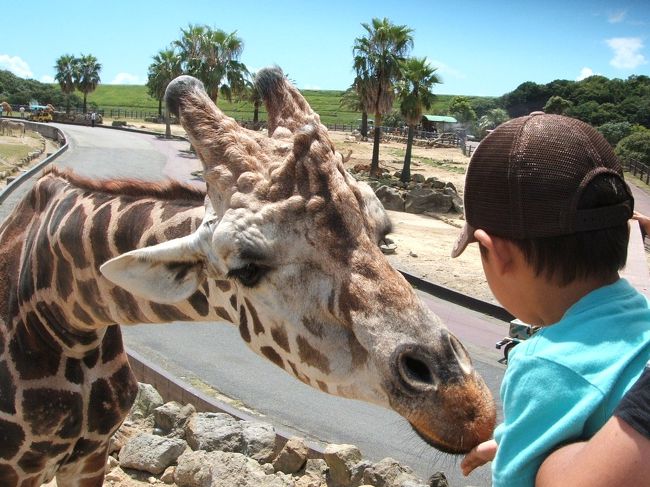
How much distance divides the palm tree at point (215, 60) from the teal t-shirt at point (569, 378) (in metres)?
45.4

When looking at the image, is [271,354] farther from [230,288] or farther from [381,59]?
[381,59]

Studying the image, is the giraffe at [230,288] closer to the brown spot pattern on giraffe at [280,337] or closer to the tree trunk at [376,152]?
the brown spot pattern on giraffe at [280,337]

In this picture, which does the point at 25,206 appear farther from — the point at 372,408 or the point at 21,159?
the point at 21,159

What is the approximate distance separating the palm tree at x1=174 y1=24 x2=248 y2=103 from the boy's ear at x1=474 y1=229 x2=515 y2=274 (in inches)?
1775

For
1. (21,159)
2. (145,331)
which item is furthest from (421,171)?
(145,331)

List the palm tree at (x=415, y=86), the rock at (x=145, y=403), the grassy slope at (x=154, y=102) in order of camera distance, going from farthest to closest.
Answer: the grassy slope at (x=154, y=102) → the palm tree at (x=415, y=86) → the rock at (x=145, y=403)

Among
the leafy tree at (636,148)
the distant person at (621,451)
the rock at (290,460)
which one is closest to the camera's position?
the distant person at (621,451)

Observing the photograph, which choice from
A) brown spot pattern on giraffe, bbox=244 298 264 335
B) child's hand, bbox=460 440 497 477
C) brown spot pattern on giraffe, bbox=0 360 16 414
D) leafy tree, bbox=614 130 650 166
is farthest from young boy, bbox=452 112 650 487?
leafy tree, bbox=614 130 650 166

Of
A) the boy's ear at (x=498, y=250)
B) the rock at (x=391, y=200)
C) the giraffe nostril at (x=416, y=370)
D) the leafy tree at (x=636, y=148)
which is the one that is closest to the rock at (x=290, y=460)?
the giraffe nostril at (x=416, y=370)

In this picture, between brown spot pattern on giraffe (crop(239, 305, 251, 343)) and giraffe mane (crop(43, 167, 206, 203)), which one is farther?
giraffe mane (crop(43, 167, 206, 203))

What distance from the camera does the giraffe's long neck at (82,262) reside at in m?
3.22

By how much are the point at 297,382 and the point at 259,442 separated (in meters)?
3.06

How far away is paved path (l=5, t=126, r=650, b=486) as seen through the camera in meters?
7.69

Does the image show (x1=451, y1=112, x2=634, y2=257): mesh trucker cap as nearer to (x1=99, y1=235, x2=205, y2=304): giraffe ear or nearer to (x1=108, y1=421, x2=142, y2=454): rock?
(x1=99, y1=235, x2=205, y2=304): giraffe ear
